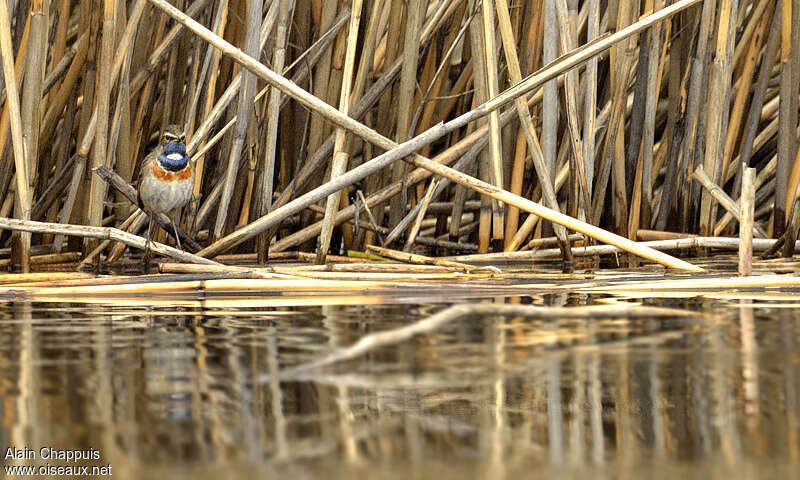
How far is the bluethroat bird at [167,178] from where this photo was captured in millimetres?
4980

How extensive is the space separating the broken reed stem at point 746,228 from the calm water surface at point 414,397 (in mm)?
728

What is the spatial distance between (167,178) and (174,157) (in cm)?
23

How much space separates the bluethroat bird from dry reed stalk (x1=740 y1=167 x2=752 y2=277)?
2392 mm

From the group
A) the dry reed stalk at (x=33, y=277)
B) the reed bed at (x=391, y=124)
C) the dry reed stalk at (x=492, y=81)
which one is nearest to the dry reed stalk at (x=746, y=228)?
the reed bed at (x=391, y=124)

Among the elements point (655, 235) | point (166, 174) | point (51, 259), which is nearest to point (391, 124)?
point (166, 174)

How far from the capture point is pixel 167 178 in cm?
497

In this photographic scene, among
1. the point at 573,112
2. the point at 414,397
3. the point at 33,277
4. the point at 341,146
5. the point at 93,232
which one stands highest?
the point at 573,112

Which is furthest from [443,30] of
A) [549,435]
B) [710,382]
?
[549,435]

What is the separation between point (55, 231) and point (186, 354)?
2.01 meters

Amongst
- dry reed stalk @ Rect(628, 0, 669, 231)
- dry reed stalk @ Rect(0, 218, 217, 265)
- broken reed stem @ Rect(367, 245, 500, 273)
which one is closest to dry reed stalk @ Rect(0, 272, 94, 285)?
dry reed stalk @ Rect(0, 218, 217, 265)

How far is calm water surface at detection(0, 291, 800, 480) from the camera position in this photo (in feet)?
5.56

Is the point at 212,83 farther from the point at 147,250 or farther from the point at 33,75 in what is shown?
the point at 147,250

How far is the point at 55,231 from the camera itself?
4406mm

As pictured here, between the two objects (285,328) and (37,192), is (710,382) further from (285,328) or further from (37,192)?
(37,192)
